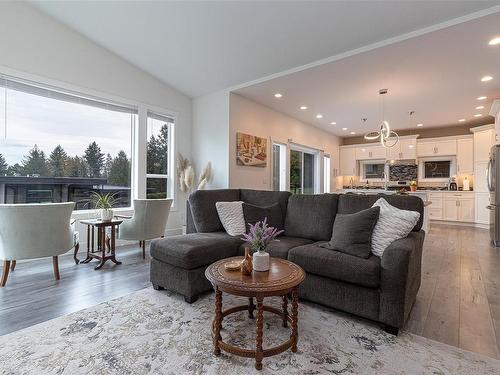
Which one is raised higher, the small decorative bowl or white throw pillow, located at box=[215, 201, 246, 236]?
white throw pillow, located at box=[215, 201, 246, 236]

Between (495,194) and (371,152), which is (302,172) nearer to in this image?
(371,152)

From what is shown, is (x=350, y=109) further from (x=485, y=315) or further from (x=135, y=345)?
(x=135, y=345)

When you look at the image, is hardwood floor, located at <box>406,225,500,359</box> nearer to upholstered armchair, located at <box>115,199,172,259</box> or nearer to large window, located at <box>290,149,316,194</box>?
upholstered armchair, located at <box>115,199,172,259</box>

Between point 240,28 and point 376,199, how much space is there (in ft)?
9.05

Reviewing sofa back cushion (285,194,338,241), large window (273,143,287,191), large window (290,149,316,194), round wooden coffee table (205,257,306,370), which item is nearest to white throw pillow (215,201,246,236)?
sofa back cushion (285,194,338,241)

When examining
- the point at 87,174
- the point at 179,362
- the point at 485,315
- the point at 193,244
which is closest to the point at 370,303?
the point at 485,315

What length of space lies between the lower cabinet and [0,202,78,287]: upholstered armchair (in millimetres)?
8592

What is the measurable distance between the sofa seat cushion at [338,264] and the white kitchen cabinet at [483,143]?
654 cm

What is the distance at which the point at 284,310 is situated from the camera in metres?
2.03

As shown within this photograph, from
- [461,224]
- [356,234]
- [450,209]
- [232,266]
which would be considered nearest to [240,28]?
[356,234]

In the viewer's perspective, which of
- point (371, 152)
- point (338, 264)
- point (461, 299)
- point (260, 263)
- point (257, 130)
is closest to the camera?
point (260, 263)

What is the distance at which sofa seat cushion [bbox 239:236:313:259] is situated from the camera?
8.36 feet

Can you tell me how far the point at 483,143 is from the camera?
21.9 feet

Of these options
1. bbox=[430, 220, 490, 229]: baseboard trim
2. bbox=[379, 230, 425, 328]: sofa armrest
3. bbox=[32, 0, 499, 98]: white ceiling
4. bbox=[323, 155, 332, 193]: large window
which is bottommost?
bbox=[430, 220, 490, 229]: baseboard trim
